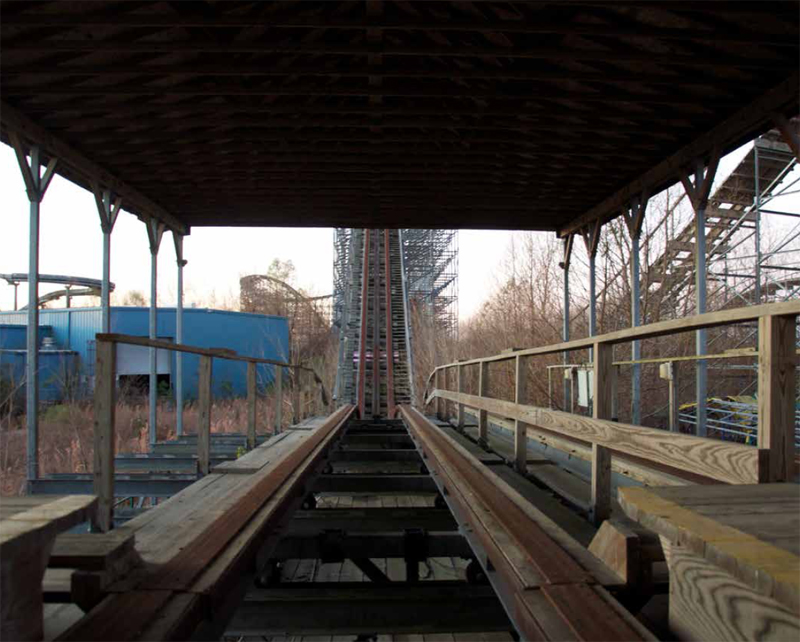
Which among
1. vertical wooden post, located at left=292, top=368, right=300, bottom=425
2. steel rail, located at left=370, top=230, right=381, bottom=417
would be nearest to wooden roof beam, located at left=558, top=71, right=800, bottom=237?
vertical wooden post, located at left=292, top=368, right=300, bottom=425

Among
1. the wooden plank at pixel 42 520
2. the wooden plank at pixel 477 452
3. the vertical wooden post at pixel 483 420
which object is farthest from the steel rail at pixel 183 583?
the vertical wooden post at pixel 483 420

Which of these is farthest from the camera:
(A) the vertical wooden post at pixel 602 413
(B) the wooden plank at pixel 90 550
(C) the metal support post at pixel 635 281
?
(C) the metal support post at pixel 635 281

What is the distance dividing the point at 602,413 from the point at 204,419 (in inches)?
106

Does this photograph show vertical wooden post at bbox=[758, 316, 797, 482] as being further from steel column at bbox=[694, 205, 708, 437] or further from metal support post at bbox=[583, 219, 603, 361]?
metal support post at bbox=[583, 219, 603, 361]

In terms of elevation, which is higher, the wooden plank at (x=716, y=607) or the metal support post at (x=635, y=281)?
the metal support post at (x=635, y=281)

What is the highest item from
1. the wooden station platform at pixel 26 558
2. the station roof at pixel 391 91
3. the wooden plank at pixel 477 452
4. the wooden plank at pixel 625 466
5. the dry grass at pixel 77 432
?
the station roof at pixel 391 91

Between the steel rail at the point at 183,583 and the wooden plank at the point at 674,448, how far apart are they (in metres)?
1.72

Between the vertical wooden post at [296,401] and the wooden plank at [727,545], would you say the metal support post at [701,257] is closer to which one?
the wooden plank at [727,545]

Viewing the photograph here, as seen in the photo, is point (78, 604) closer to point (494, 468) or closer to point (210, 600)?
point (210, 600)

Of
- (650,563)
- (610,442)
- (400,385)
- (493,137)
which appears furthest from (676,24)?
(400,385)

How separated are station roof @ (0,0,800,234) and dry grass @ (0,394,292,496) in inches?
154

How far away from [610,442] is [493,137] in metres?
4.61

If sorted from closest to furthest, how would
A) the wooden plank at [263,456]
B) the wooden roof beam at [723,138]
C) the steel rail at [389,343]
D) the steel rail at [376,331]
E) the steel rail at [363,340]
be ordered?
the wooden plank at [263,456], the wooden roof beam at [723,138], the steel rail at [363,340], the steel rail at [389,343], the steel rail at [376,331]

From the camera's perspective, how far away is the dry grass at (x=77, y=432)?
7898 millimetres
